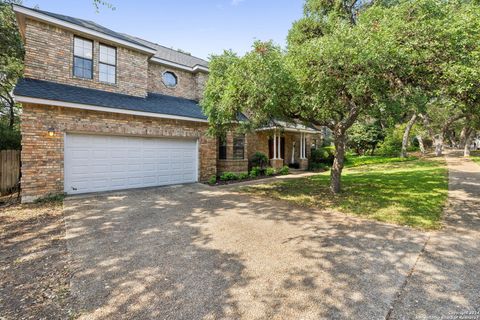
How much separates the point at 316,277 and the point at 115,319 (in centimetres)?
244

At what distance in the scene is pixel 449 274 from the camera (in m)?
3.11

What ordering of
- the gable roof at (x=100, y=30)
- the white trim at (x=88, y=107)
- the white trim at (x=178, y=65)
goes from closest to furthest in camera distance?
the white trim at (x=88, y=107) < the gable roof at (x=100, y=30) < the white trim at (x=178, y=65)

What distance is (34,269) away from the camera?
328 centimetres

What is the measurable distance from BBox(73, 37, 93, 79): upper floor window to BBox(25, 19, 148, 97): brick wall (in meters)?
0.15

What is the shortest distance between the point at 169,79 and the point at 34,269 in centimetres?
1172

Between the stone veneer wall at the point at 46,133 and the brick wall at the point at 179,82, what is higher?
the brick wall at the point at 179,82

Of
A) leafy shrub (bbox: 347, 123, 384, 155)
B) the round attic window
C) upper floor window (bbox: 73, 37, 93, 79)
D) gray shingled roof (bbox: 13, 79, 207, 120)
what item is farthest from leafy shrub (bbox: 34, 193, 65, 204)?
leafy shrub (bbox: 347, 123, 384, 155)

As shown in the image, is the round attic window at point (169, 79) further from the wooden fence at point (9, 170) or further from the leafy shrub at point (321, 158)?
the leafy shrub at point (321, 158)

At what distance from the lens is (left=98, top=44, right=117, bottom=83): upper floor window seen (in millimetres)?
9875

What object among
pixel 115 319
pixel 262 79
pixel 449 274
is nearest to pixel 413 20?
pixel 262 79

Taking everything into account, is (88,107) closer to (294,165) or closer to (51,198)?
(51,198)

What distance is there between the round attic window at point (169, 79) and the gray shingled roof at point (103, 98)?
1.17 meters

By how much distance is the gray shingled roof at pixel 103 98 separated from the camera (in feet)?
24.3

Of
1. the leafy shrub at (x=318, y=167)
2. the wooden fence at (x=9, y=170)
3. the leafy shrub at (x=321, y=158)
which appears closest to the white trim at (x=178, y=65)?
the wooden fence at (x=9, y=170)
